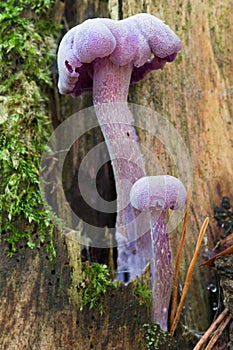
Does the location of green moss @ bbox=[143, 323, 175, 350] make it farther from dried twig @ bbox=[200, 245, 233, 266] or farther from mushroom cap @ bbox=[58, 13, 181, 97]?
mushroom cap @ bbox=[58, 13, 181, 97]

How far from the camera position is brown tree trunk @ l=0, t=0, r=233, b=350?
1853 mm

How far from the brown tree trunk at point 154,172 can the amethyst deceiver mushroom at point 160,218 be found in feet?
0.35

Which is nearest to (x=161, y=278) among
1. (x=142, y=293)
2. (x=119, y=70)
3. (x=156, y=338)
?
(x=142, y=293)

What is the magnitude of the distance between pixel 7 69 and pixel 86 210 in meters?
0.93

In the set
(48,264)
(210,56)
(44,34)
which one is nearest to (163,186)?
(48,264)

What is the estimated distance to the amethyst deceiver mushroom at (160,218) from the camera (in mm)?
1788

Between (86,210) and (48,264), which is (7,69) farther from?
(48,264)

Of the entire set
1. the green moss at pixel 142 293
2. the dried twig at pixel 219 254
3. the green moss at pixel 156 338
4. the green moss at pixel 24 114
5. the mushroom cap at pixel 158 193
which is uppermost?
the green moss at pixel 24 114

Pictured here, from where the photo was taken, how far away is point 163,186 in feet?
5.84

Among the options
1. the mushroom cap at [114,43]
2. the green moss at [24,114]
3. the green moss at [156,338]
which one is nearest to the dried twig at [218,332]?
the green moss at [156,338]

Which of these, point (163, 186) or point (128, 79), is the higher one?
point (128, 79)

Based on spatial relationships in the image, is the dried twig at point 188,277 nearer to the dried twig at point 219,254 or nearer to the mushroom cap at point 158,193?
the dried twig at point 219,254

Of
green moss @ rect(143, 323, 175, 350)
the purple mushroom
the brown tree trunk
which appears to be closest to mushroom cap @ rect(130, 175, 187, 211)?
the purple mushroom

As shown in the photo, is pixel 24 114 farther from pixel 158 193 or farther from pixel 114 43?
pixel 158 193
